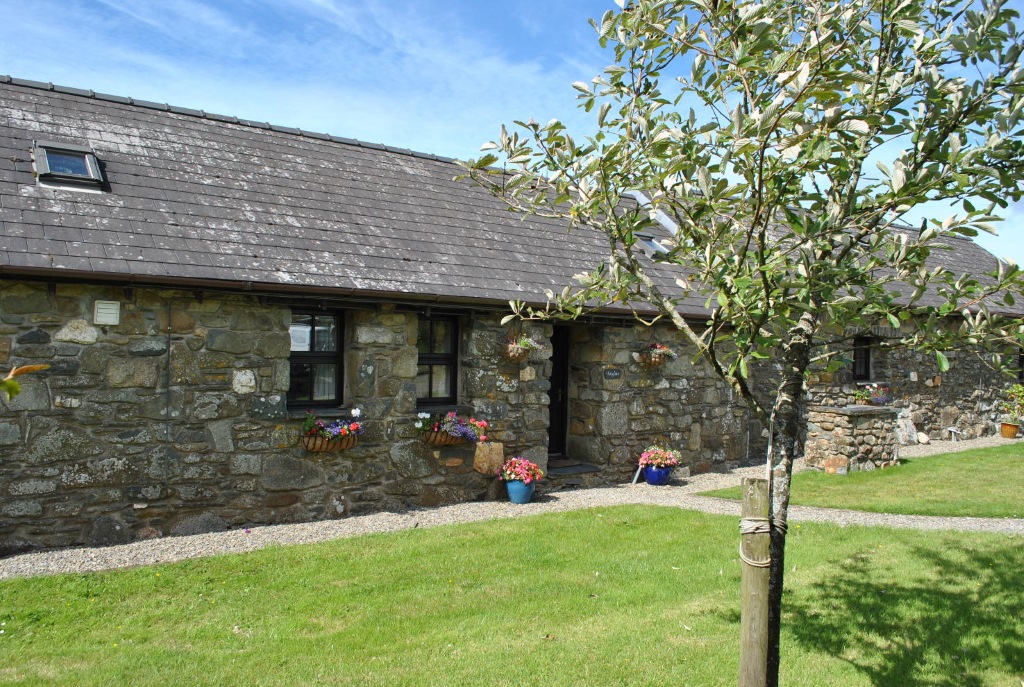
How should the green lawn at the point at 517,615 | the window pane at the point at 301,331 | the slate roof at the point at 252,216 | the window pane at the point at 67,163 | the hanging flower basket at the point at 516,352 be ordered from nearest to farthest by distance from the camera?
the green lawn at the point at 517,615, the slate roof at the point at 252,216, the window pane at the point at 67,163, the window pane at the point at 301,331, the hanging flower basket at the point at 516,352

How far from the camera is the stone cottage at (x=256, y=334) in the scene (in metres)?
7.22

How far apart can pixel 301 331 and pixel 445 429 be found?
2.02m

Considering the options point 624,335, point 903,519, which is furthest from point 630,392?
point 903,519

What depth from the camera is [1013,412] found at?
17281mm

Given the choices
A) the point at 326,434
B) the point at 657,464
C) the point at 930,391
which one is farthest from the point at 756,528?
the point at 930,391

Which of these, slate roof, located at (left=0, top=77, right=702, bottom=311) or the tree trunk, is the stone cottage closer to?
slate roof, located at (left=0, top=77, right=702, bottom=311)

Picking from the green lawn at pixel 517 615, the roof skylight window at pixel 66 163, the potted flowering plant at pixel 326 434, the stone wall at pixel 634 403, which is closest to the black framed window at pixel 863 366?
the stone wall at pixel 634 403

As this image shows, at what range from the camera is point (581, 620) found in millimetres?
5512

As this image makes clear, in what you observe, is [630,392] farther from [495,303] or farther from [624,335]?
[495,303]

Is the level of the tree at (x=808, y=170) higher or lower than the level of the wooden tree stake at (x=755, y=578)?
higher

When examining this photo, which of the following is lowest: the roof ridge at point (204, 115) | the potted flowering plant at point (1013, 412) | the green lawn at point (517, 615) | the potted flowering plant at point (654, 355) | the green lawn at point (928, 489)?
the green lawn at point (517, 615)

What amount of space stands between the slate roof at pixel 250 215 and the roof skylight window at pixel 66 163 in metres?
0.15

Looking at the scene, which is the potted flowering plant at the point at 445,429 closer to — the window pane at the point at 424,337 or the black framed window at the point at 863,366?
the window pane at the point at 424,337

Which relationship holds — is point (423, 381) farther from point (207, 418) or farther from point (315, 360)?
point (207, 418)
